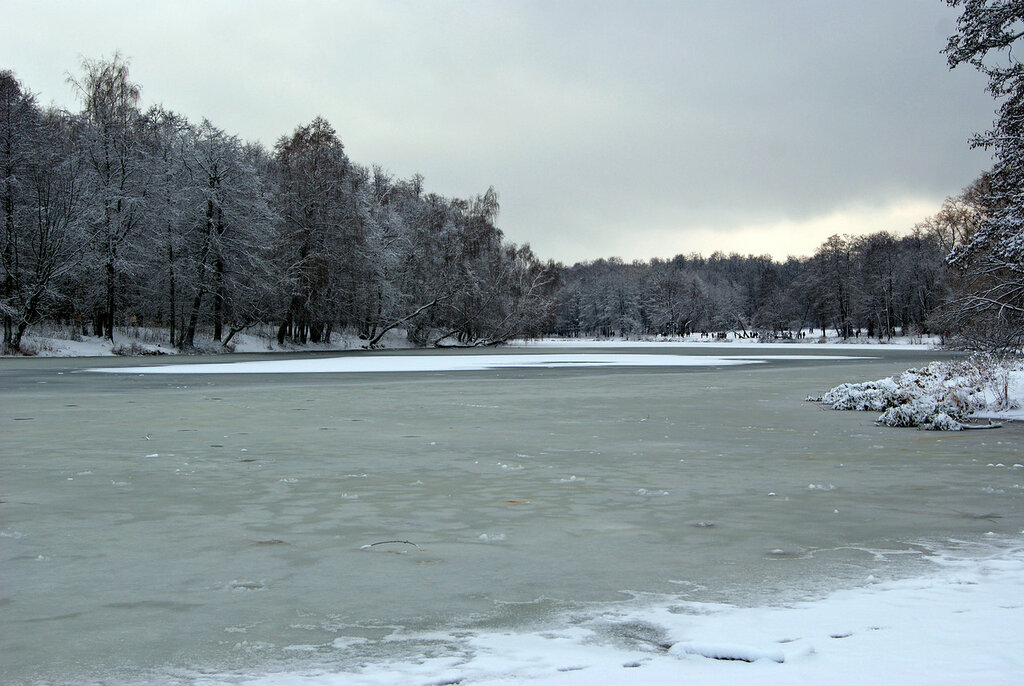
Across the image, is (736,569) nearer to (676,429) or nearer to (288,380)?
(676,429)

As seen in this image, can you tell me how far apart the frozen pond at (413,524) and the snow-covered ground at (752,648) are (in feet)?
0.51

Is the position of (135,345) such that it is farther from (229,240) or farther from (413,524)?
(413,524)

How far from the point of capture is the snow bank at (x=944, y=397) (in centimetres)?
1330

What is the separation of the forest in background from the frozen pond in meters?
9.43

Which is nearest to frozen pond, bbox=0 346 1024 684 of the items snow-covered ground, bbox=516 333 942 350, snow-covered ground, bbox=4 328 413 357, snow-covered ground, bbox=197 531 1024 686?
snow-covered ground, bbox=197 531 1024 686

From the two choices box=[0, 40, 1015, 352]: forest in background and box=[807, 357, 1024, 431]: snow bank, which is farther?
box=[0, 40, 1015, 352]: forest in background

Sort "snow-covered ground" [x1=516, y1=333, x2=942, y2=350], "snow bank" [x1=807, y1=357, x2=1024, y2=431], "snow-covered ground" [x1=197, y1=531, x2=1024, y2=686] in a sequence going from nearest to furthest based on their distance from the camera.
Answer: "snow-covered ground" [x1=197, y1=531, x2=1024, y2=686], "snow bank" [x1=807, y1=357, x2=1024, y2=431], "snow-covered ground" [x1=516, y1=333, x2=942, y2=350]

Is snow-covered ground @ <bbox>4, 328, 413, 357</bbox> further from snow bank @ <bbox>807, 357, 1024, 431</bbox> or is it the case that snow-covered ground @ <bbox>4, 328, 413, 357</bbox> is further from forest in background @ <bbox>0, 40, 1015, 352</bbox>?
snow bank @ <bbox>807, 357, 1024, 431</bbox>

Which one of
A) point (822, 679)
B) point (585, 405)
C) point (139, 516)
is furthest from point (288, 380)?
point (822, 679)

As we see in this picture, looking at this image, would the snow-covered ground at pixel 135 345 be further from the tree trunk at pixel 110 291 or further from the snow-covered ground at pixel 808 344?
the snow-covered ground at pixel 808 344

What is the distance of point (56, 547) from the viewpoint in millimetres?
5340

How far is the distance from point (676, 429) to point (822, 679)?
927 centimetres

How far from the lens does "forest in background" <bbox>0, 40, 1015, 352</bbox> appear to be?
4138cm

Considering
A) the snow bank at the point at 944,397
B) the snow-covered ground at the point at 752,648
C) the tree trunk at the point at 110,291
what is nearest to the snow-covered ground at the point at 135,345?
the tree trunk at the point at 110,291
